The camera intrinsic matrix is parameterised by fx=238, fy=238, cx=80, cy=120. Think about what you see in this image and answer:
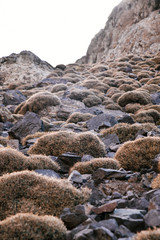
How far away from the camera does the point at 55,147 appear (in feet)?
36.7

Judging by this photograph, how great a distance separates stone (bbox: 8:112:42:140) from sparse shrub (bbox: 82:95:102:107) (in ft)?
42.3

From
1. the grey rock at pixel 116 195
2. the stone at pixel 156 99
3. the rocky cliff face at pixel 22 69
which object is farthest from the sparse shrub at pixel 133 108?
the rocky cliff face at pixel 22 69

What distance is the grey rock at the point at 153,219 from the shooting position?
13.0 feet

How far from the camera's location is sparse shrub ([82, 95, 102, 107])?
29180mm

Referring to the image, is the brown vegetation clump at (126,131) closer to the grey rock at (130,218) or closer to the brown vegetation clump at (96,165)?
the brown vegetation clump at (96,165)

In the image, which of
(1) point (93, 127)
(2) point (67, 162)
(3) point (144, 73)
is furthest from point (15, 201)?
(3) point (144, 73)

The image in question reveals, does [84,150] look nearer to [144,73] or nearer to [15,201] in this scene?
[15,201]

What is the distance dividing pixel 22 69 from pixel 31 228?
54.9m

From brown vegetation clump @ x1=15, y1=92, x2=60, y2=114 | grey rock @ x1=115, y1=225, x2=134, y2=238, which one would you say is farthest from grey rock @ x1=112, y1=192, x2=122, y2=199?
brown vegetation clump @ x1=15, y1=92, x2=60, y2=114

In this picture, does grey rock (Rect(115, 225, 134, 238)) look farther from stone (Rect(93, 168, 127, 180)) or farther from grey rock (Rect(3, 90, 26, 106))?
grey rock (Rect(3, 90, 26, 106))

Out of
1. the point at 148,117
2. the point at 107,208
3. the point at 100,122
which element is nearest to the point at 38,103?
the point at 100,122

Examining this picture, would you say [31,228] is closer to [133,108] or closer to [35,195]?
[35,195]

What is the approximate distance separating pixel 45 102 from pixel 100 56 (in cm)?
8897

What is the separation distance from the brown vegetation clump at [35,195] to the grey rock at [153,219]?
79.1 inches
